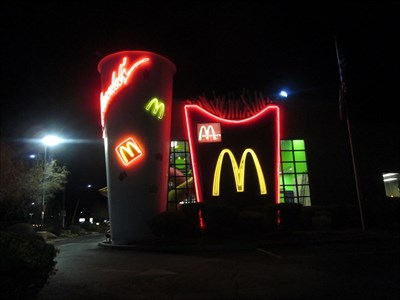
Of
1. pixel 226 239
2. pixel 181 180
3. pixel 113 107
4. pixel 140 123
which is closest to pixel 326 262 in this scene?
pixel 226 239

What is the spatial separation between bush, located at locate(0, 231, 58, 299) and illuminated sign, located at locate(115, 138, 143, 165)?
17515mm

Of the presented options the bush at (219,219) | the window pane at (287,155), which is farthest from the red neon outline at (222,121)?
the window pane at (287,155)

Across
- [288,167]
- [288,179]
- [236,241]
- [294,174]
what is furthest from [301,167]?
[236,241]

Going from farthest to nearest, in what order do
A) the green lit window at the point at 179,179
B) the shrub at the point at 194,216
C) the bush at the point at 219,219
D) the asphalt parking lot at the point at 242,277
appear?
1. the green lit window at the point at 179,179
2. the shrub at the point at 194,216
3. the bush at the point at 219,219
4. the asphalt parking lot at the point at 242,277

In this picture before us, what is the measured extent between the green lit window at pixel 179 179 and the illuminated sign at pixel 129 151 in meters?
7.41

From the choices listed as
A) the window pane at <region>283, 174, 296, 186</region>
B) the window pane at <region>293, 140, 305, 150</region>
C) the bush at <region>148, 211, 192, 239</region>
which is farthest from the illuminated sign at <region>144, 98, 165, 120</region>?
the window pane at <region>283, 174, 296, 186</region>

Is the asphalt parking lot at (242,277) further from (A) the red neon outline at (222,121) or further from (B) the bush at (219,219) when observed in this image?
(A) the red neon outline at (222,121)

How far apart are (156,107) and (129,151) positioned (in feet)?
11.6

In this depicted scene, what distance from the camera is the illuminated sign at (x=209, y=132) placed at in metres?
26.7

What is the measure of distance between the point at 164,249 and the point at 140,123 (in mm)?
9341

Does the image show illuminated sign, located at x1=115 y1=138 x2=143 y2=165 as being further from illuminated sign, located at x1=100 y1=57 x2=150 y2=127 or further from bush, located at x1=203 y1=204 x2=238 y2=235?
bush, located at x1=203 y1=204 x2=238 y2=235

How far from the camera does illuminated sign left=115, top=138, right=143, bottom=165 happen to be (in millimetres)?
24203

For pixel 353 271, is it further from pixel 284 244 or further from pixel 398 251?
pixel 284 244

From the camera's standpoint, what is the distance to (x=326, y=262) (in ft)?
39.6
